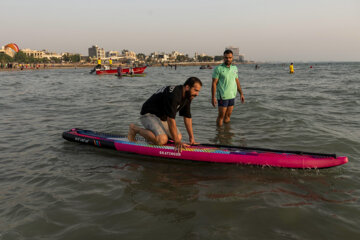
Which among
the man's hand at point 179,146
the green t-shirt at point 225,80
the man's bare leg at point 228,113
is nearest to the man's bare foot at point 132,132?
the man's hand at point 179,146

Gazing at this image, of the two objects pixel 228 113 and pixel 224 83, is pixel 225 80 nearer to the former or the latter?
pixel 224 83

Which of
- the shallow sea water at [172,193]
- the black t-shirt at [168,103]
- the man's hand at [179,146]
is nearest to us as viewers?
the shallow sea water at [172,193]

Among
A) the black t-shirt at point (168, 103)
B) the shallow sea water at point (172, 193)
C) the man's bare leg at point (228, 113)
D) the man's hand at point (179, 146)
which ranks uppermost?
the black t-shirt at point (168, 103)

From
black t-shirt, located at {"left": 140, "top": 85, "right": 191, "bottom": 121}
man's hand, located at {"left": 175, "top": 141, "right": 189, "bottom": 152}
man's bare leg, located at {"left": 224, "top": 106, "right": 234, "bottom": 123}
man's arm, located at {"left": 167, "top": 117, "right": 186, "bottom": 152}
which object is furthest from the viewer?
man's bare leg, located at {"left": 224, "top": 106, "right": 234, "bottom": 123}

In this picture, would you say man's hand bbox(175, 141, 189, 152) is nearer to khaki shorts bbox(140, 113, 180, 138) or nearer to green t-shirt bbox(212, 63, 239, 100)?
khaki shorts bbox(140, 113, 180, 138)

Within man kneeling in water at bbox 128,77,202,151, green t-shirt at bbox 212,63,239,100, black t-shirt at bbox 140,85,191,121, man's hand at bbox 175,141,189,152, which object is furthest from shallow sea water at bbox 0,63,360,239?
green t-shirt at bbox 212,63,239,100

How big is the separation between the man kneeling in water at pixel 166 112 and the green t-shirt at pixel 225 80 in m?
2.64

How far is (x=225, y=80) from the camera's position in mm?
7844

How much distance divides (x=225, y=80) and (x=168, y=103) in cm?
350

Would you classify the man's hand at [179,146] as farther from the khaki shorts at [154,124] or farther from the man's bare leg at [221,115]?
the man's bare leg at [221,115]

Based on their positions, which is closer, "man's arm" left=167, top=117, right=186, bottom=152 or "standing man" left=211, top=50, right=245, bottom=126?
"man's arm" left=167, top=117, right=186, bottom=152

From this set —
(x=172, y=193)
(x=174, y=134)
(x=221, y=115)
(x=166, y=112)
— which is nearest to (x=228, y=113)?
(x=221, y=115)

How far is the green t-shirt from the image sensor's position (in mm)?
7805

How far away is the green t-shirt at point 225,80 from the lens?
25.6 ft
